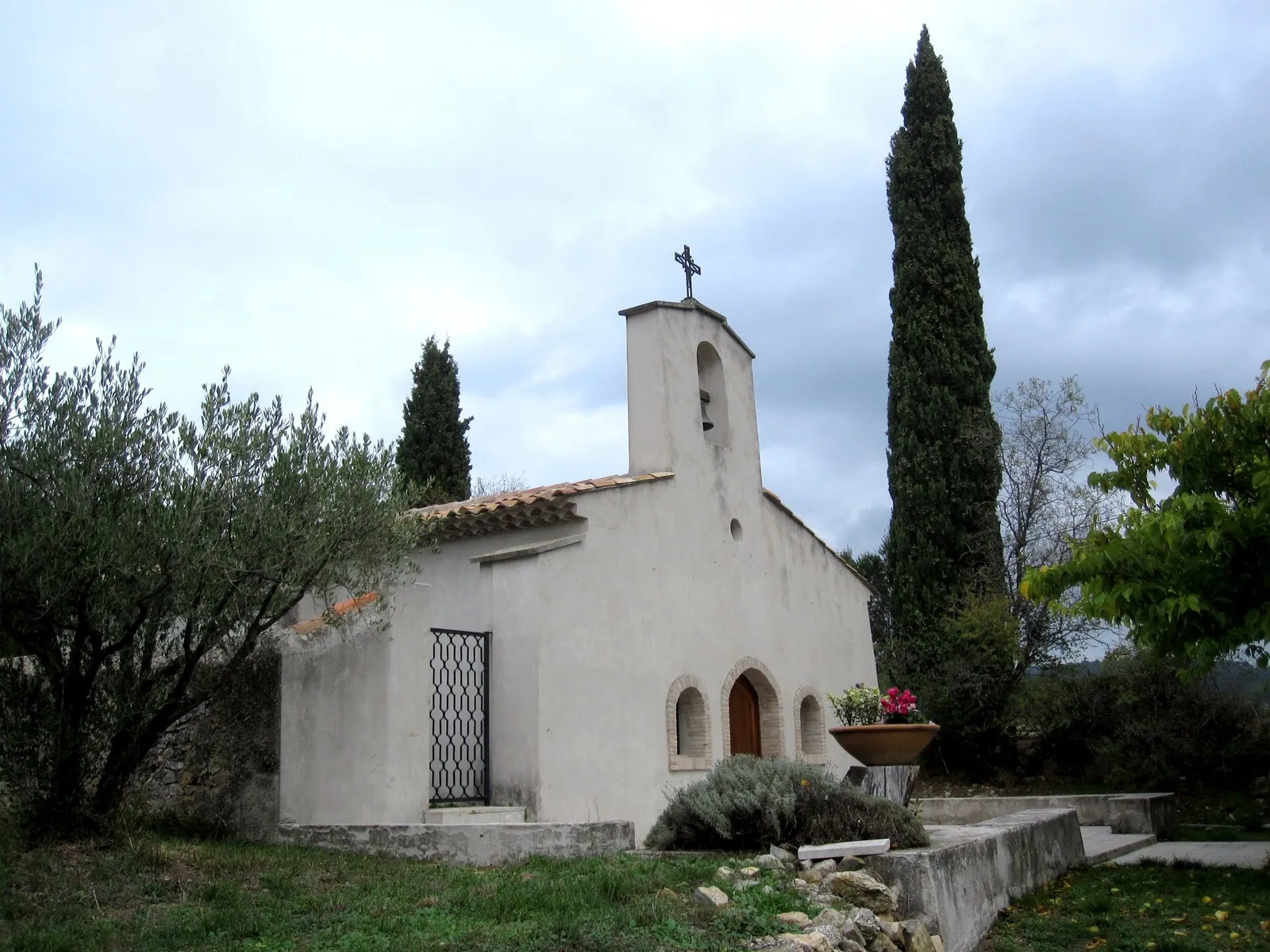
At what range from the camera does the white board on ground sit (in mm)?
7949

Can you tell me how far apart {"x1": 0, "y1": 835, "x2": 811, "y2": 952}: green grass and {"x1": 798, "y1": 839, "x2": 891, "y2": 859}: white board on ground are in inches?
28.3

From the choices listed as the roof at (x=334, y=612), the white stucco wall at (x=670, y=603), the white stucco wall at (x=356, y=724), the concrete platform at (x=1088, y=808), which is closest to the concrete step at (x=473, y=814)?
the white stucco wall at (x=356, y=724)

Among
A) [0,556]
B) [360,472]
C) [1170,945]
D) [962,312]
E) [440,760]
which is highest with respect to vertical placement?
[962,312]

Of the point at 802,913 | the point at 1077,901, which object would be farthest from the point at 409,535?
the point at 1077,901

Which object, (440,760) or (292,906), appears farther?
(440,760)

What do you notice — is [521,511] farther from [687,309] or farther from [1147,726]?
[1147,726]

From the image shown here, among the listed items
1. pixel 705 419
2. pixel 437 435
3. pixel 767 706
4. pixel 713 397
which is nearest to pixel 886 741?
pixel 767 706

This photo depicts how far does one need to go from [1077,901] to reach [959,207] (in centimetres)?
1720

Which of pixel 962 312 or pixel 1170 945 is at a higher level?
pixel 962 312

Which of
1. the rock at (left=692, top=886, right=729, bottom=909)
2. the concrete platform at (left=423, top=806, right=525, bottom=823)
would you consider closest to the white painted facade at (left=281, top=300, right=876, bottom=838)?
the concrete platform at (left=423, top=806, right=525, bottom=823)

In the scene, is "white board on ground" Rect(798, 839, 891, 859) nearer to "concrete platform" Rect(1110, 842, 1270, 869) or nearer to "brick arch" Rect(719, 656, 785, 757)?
"concrete platform" Rect(1110, 842, 1270, 869)

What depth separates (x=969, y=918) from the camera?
810cm

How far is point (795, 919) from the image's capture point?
255 inches

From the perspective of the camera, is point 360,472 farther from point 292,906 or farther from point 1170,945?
point 1170,945
